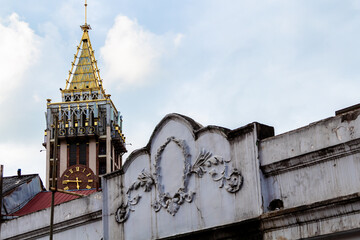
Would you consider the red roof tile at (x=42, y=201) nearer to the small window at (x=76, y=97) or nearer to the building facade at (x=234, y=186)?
the building facade at (x=234, y=186)

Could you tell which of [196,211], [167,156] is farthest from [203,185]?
[167,156]

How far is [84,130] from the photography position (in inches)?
3031

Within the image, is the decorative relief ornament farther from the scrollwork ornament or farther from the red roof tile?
the red roof tile

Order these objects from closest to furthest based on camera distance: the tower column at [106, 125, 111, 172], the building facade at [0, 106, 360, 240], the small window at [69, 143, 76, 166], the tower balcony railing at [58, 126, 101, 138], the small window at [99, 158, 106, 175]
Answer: the building facade at [0, 106, 360, 240]
the tower column at [106, 125, 111, 172]
the small window at [69, 143, 76, 166]
the tower balcony railing at [58, 126, 101, 138]
the small window at [99, 158, 106, 175]

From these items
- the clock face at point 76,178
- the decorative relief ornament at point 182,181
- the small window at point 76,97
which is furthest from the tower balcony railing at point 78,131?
the decorative relief ornament at point 182,181

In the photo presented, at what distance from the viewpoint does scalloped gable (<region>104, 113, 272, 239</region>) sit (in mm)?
13656

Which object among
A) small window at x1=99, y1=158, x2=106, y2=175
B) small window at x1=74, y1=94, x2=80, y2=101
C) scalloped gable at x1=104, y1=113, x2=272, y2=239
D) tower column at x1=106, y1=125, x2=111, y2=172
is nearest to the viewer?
scalloped gable at x1=104, y1=113, x2=272, y2=239

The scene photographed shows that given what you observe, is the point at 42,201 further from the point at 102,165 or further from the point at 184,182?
the point at 102,165

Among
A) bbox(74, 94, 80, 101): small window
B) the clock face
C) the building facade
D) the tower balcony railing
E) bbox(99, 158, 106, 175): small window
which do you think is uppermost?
bbox(74, 94, 80, 101): small window

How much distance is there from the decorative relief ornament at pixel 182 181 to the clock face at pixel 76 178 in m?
53.4

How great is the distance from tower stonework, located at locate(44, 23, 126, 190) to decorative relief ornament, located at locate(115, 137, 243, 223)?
56754 millimetres

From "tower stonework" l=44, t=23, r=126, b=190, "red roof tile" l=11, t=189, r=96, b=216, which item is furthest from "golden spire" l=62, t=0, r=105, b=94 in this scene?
"red roof tile" l=11, t=189, r=96, b=216

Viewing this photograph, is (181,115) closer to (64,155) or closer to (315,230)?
(315,230)

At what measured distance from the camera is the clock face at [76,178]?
228 ft
